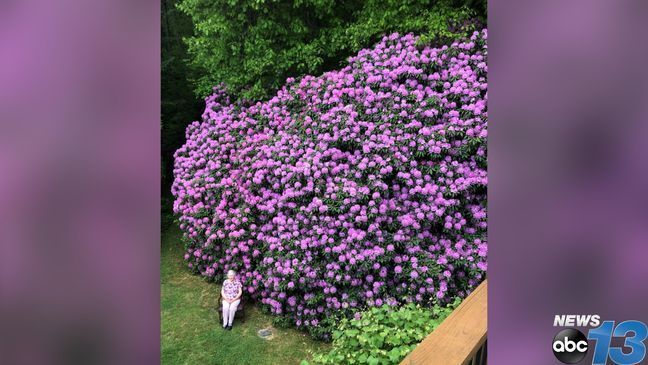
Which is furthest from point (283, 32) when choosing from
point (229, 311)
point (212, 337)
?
point (212, 337)

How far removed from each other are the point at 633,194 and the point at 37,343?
5.00ft

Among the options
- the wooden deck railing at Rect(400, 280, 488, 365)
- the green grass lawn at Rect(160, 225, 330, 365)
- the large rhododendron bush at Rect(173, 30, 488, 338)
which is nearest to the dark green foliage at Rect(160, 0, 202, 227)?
the green grass lawn at Rect(160, 225, 330, 365)

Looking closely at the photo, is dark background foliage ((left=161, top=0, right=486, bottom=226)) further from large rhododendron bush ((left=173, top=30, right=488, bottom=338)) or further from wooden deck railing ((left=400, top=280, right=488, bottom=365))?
wooden deck railing ((left=400, top=280, right=488, bottom=365))

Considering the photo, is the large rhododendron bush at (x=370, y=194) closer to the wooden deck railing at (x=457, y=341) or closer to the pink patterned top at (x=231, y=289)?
the pink patterned top at (x=231, y=289)

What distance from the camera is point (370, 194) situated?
11.3 ft

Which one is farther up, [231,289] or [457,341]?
[457,341]

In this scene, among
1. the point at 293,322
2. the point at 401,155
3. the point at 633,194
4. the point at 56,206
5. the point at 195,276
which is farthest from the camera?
the point at 195,276

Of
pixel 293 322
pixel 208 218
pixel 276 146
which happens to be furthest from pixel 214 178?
pixel 293 322

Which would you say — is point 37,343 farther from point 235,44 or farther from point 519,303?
point 235,44

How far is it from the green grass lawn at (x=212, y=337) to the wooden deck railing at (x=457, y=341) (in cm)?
184

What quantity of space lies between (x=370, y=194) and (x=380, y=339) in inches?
54.3

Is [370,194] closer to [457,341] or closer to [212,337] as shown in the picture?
[212,337]

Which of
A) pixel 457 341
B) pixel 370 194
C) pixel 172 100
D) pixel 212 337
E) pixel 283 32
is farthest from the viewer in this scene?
pixel 172 100

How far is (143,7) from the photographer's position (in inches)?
42.8
